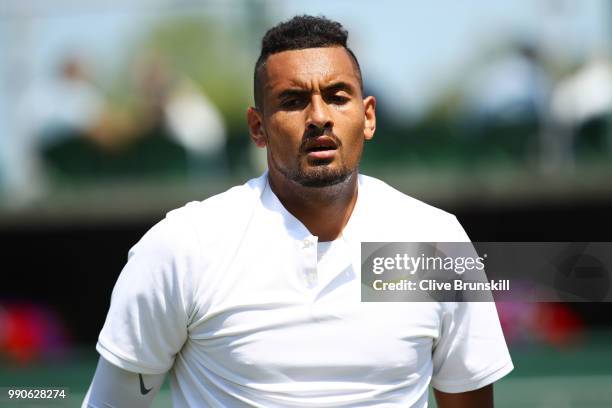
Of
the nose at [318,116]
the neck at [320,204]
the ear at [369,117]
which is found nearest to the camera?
the nose at [318,116]

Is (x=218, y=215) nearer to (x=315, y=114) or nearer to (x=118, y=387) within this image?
(x=315, y=114)

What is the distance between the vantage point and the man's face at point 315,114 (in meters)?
3.04

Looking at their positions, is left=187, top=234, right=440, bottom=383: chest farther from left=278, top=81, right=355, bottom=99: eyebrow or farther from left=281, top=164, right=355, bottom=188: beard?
left=278, top=81, right=355, bottom=99: eyebrow

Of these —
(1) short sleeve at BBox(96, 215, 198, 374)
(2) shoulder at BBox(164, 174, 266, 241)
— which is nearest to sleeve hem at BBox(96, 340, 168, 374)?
(1) short sleeve at BBox(96, 215, 198, 374)

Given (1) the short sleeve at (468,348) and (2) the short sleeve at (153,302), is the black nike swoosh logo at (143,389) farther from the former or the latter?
(1) the short sleeve at (468,348)

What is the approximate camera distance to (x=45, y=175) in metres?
10.7

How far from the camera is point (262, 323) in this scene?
295 centimetres

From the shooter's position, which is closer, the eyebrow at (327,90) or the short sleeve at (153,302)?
the short sleeve at (153,302)

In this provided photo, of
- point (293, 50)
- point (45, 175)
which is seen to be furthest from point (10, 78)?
point (293, 50)

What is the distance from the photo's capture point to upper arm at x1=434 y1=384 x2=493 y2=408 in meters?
3.19

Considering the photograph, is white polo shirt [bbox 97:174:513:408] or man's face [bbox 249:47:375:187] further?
man's face [bbox 249:47:375:187]

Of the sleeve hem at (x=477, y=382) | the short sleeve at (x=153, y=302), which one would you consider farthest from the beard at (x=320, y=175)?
the sleeve hem at (x=477, y=382)

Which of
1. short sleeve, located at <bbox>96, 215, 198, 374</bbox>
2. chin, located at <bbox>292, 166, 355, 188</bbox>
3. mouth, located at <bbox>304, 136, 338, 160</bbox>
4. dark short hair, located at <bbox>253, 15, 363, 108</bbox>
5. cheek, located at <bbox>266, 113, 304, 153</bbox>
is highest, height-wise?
dark short hair, located at <bbox>253, 15, 363, 108</bbox>

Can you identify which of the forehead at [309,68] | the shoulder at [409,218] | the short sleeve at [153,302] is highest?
the forehead at [309,68]
